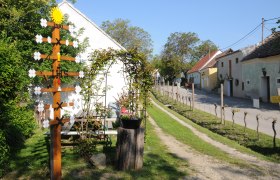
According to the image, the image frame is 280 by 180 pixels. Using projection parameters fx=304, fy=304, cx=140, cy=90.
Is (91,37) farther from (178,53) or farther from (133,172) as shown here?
(178,53)

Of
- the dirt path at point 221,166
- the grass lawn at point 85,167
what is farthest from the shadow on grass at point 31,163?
the dirt path at point 221,166

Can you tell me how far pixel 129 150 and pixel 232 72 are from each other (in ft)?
115

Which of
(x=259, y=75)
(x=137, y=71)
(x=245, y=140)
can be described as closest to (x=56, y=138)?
(x=137, y=71)

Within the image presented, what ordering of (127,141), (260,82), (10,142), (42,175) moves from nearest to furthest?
(42,175), (127,141), (10,142), (260,82)

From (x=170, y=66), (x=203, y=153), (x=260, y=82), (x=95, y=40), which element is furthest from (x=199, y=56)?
(x=203, y=153)

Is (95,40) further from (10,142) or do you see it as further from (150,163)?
(150,163)

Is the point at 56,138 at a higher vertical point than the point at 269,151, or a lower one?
higher

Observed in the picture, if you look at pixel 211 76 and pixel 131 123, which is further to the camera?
pixel 211 76

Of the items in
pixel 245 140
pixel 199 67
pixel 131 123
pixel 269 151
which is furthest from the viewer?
pixel 199 67

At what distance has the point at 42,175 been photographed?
633 centimetres

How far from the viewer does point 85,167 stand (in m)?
6.81

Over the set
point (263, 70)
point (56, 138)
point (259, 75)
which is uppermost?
point (263, 70)

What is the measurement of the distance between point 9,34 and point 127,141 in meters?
10.9

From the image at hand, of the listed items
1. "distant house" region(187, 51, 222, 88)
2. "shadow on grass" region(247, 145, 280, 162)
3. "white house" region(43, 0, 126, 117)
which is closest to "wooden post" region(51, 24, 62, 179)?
"shadow on grass" region(247, 145, 280, 162)
